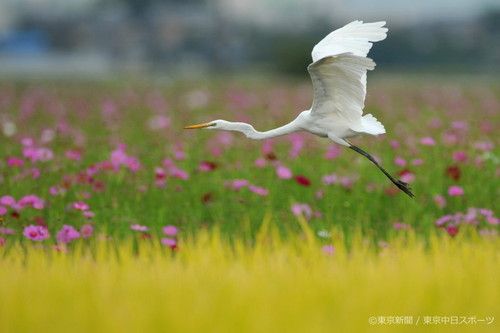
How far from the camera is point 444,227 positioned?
4262mm

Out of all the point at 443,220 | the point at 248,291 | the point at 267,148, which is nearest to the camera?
the point at 248,291

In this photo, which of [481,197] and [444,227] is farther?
[481,197]

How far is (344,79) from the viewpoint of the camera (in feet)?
11.2

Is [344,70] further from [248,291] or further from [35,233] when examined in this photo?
[35,233]

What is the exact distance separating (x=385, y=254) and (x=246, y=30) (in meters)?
38.7

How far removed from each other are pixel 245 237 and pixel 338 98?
1044 millimetres

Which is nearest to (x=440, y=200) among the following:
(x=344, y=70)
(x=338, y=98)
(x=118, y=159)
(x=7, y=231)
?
(x=338, y=98)

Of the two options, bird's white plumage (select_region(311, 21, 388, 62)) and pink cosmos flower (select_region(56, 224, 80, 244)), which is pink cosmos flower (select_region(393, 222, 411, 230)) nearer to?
bird's white plumage (select_region(311, 21, 388, 62))

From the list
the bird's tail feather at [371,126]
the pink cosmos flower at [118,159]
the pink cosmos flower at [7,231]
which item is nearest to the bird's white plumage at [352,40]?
the bird's tail feather at [371,126]

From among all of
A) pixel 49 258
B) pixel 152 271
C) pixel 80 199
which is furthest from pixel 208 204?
pixel 152 271

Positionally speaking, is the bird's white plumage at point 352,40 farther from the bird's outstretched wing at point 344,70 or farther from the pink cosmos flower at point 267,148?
the pink cosmos flower at point 267,148

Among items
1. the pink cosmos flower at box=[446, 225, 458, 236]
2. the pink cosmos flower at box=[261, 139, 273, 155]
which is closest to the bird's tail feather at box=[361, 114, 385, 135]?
the pink cosmos flower at box=[446, 225, 458, 236]

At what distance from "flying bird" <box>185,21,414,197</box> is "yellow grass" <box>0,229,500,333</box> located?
506mm

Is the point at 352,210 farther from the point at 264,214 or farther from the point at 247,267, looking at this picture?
the point at 247,267
